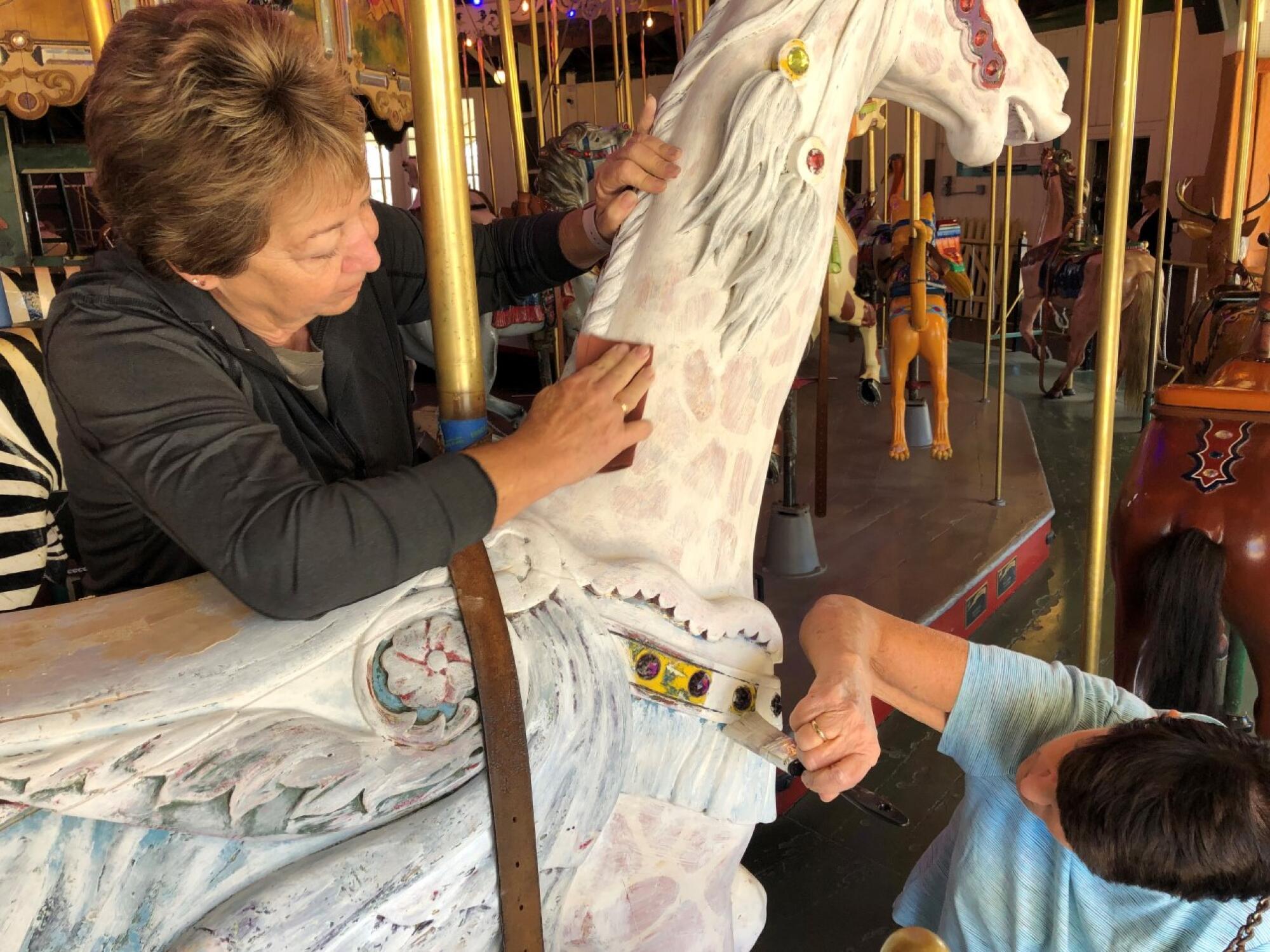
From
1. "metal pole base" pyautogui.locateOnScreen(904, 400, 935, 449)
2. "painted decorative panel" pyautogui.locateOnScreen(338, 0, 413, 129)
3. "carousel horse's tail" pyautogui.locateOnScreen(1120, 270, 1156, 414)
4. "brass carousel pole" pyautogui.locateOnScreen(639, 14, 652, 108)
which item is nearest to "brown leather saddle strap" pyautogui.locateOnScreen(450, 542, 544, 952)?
"brass carousel pole" pyautogui.locateOnScreen(639, 14, 652, 108)

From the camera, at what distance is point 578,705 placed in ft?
2.71

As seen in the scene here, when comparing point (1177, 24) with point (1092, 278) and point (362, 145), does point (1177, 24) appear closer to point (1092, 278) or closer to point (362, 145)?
point (362, 145)

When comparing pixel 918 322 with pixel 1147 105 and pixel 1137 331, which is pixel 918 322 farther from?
pixel 1147 105

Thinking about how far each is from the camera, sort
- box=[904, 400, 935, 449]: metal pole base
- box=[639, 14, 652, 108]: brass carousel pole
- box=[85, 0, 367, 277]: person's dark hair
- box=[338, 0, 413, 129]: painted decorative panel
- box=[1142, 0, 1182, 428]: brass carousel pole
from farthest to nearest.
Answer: box=[338, 0, 413, 129]: painted decorative panel, box=[904, 400, 935, 449]: metal pole base, box=[639, 14, 652, 108]: brass carousel pole, box=[1142, 0, 1182, 428]: brass carousel pole, box=[85, 0, 367, 277]: person's dark hair

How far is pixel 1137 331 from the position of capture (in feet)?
15.4

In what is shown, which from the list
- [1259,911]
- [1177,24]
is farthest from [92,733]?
[1177,24]

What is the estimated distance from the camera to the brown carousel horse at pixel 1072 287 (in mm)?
4633

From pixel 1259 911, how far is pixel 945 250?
3765 millimetres

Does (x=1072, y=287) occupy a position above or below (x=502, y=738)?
below

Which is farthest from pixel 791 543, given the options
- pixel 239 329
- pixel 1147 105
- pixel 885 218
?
pixel 1147 105

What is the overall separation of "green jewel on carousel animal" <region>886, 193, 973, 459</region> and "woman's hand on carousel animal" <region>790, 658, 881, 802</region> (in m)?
3.03

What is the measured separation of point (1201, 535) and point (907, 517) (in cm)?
163

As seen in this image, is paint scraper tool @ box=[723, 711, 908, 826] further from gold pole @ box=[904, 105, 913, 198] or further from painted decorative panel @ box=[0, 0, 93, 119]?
painted decorative panel @ box=[0, 0, 93, 119]

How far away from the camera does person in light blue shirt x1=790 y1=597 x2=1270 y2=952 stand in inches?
36.4
